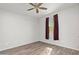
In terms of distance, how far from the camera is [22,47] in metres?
1.68

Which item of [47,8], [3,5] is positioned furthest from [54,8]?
[3,5]

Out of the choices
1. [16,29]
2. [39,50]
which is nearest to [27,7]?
[16,29]

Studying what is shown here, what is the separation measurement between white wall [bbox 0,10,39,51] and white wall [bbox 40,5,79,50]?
29 cm

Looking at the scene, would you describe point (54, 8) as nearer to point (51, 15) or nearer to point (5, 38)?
point (51, 15)

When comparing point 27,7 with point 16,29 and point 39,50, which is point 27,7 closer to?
point 16,29

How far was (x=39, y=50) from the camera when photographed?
1.69 m

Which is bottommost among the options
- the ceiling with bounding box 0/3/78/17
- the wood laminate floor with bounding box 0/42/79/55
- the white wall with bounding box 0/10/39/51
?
the wood laminate floor with bounding box 0/42/79/55

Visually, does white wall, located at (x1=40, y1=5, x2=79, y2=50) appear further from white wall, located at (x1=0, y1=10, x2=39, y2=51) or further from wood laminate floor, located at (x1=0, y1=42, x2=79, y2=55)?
white wall, located at (x1=0, y1=10, x2=39, y2=51)

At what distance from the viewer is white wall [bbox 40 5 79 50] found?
5.39 feet

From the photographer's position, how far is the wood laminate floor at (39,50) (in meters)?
1.64

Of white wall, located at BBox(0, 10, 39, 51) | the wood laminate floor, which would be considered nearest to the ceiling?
white wall, located at BBox(0, 10, 39, 51)

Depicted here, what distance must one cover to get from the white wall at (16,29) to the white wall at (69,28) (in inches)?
11.4

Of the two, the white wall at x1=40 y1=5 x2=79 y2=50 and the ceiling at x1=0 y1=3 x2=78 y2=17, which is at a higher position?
the ceiling at x1=0 y1=3 x2=78 y2=17

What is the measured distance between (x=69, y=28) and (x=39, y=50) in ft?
2.12
